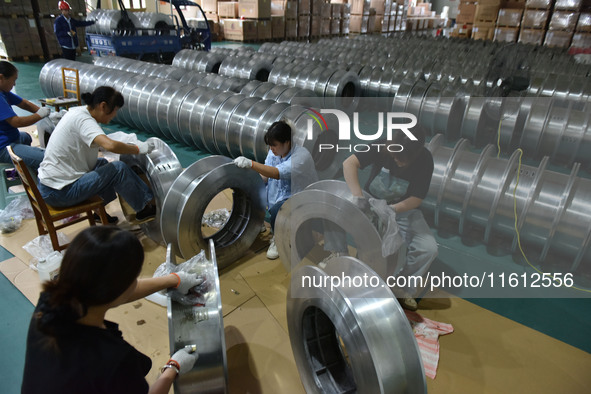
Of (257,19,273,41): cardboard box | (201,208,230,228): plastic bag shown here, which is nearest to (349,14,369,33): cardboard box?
(257,19,273,41): cardboard box

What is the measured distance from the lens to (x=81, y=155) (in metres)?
2.60

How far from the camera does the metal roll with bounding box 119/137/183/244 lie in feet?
9.18

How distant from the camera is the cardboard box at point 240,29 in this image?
45.3 ft

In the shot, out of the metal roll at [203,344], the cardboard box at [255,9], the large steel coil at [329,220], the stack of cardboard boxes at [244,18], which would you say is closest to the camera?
the metal roll at [203,344]

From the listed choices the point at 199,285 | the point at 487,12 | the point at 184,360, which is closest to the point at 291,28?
the point at 487,12

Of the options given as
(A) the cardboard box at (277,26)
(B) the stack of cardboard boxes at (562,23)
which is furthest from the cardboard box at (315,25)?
(B) the stack of cardboard boxes at (562,23)

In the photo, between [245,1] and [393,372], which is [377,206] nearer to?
[393,372]

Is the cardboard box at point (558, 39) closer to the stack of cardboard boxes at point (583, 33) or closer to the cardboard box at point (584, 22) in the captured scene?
the stack of cardboard boxes at point (583, 33)

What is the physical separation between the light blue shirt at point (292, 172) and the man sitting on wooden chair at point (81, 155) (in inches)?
42.2

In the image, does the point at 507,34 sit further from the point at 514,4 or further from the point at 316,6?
the point at 316,6

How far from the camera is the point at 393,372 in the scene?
1.47 meters

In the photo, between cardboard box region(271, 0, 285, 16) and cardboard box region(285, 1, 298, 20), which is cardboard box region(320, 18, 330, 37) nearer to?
cardboard box region(285, 1, 298, 20)

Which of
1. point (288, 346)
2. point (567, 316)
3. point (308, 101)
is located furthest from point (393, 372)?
point (308, 101)

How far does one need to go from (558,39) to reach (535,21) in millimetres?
886
